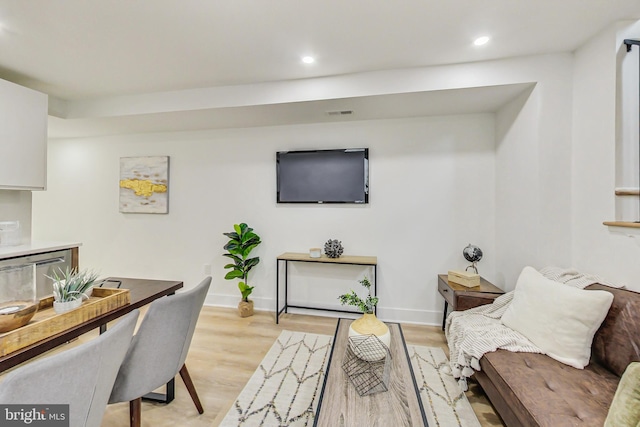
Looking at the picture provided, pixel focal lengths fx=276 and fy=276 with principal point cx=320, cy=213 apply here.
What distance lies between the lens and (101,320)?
141 cm

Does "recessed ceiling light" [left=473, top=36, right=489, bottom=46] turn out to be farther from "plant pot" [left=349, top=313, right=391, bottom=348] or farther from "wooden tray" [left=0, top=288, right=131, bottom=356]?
"wooden tray" [left=0, top=288, right=131, bottom=356]

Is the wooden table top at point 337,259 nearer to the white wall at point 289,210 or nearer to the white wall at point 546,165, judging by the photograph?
the white wall at point 289,210

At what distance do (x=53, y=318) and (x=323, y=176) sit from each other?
2.56 m

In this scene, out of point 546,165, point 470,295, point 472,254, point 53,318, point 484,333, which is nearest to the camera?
point 53,318

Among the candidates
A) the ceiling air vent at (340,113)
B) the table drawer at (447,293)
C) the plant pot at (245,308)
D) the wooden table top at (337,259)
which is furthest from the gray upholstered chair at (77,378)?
the ceiling air vent at (340,113)

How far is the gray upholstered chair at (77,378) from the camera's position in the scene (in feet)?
2.61

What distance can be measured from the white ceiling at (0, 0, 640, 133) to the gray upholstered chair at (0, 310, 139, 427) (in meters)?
1.88

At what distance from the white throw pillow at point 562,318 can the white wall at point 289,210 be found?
124 centimetres

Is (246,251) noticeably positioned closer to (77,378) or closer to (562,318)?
(77,378)

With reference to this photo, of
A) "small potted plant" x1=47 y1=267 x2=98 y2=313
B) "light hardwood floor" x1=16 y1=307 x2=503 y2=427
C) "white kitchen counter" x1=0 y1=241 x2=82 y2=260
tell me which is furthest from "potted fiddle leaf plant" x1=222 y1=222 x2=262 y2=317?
"small potted plant" x1=47 y1=267 x2=98 y2=313

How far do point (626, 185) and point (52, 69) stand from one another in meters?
4.64

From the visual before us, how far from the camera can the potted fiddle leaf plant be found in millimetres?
3273

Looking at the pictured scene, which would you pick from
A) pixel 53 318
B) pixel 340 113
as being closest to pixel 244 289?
pixel 53 318

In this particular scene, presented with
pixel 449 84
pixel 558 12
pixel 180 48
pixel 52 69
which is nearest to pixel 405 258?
pixel 449 84
